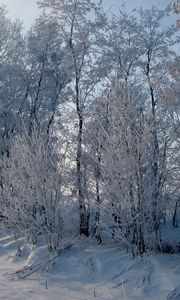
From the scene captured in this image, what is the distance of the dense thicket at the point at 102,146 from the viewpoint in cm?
1603

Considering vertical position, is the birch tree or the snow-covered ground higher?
the birch tree

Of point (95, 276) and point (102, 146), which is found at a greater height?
point (102, 146)

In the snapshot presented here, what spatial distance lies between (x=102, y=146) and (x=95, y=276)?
490 cm

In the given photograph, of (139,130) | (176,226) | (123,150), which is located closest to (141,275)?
(123,150)

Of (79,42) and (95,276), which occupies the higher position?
(79,42)

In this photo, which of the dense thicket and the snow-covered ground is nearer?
the snow-covered ground

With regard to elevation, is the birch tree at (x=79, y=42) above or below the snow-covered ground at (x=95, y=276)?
above

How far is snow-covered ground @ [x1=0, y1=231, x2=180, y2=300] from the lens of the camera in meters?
12.8

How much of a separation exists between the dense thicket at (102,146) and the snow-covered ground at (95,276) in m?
0.77

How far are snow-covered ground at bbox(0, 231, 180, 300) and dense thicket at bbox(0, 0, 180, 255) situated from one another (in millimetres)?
772

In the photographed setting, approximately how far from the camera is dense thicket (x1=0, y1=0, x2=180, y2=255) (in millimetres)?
16031

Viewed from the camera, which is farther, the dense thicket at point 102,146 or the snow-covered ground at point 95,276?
the dense thicket at point 102,146

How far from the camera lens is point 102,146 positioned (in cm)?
1739

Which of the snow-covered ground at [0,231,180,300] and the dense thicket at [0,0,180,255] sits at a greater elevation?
the dense thicket at [0,0,180,255]
